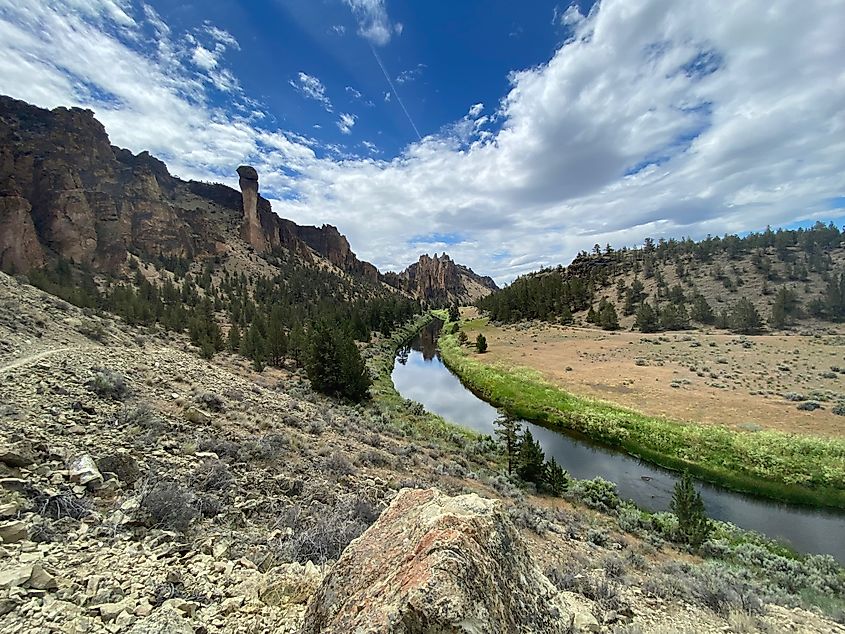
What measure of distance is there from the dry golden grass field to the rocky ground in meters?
20.3

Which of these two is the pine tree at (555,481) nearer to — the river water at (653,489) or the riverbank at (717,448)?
the river water at (653,489)

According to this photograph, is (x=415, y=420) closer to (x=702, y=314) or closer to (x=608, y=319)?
(x=608, y=319)

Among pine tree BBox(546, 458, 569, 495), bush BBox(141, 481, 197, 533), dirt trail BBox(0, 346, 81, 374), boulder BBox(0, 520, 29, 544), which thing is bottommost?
pine tree BBox(546, 458, 569, 495)

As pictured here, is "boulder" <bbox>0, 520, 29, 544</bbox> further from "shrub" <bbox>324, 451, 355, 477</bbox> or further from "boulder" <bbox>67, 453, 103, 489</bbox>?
"shrub" <bbox>324, 451, 355, 477</bbox>

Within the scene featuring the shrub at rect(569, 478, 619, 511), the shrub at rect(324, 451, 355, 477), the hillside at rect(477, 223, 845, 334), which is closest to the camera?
the shrub at rect(324, 451, 355, 477)

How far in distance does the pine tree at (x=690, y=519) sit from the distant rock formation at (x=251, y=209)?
405 ft

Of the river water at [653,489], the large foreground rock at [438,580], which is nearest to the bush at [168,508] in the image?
the large foreground rock at [438,580]

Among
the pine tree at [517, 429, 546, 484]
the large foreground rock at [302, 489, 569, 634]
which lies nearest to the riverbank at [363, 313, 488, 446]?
the pine tree at [517, 429, 546, 484]

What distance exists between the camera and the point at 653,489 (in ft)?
66.0

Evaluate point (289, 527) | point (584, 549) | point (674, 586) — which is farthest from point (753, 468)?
point (289, 527)

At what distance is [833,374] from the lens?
3394 cm

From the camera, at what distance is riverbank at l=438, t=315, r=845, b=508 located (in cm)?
1966

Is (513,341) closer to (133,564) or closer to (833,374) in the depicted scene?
(833,374)

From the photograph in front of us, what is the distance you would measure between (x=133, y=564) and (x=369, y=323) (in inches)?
2589
